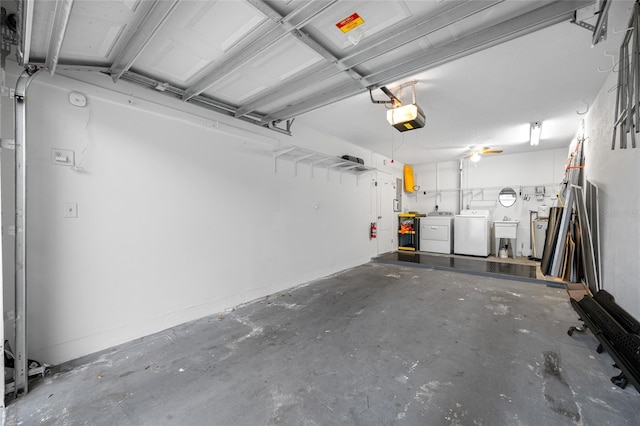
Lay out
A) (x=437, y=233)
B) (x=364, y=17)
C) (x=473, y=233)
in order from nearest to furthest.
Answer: (x=364, y=17) → (x=473, y=233) → (x=437, y=233)

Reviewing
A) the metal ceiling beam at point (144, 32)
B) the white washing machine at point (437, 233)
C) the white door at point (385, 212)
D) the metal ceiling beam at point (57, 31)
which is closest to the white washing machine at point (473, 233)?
the white washing machine at point (437, 233)

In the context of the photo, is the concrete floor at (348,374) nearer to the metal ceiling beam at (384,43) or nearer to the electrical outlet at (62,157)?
the electrical outlet at (62,157)

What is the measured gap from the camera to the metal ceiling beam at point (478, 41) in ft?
5.65

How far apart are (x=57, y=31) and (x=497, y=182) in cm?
800

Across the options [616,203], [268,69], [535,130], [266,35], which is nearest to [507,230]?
[535,130]

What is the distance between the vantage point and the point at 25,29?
1.47 meters

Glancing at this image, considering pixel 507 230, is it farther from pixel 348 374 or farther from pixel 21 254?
pixel 21 254

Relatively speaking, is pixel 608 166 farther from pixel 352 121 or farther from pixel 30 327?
pixel 30 327

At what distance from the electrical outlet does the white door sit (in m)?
5.41

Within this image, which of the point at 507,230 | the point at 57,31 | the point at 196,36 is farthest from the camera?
the point at 507,230

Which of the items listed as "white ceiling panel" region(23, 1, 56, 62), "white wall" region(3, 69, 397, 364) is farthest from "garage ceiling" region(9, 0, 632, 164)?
"white wall" region(3, 69, 397, 364)

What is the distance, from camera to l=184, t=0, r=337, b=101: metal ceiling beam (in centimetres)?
162

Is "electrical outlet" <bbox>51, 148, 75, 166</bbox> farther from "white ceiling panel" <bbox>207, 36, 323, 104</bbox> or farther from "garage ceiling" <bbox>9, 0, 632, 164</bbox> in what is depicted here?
"white ceiling panel" <bbox>207, 36, 323, 104</bbox>

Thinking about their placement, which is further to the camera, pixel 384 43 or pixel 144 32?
pixel 384 43
